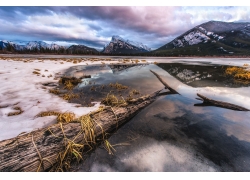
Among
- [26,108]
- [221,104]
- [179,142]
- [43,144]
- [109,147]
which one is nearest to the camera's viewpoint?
[43,144]

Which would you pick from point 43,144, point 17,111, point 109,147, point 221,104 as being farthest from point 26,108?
point 221,104

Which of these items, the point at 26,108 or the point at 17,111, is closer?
the point at 17,111

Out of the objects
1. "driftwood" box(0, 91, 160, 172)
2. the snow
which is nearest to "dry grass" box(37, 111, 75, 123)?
the snow

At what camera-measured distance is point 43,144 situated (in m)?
2.74

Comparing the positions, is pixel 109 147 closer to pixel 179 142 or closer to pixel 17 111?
pixel 179 142

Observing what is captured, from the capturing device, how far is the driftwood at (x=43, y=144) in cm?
240

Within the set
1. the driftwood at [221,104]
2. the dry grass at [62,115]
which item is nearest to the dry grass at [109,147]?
the dry grass at [62,115]

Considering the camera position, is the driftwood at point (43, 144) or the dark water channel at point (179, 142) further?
the dark water channel at point (179, 142)

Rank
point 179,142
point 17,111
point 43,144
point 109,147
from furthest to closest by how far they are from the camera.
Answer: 1. point 17,111
2. point 179,142
3. point 109,147
4. point 43,144

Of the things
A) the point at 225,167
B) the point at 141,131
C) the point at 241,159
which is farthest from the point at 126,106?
the point at 241,159

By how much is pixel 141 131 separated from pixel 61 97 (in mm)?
5104

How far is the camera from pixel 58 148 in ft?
9.54

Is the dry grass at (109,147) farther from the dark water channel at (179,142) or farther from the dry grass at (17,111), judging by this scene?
the dry grass at (17,111)

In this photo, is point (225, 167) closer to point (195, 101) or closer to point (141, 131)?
point (141, 131)
